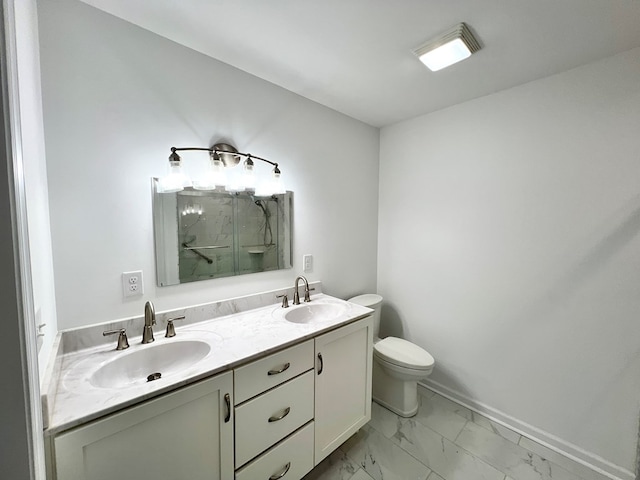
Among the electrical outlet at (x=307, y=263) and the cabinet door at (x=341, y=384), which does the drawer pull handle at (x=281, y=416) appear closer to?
the cabinet door at (x=341, y=384)

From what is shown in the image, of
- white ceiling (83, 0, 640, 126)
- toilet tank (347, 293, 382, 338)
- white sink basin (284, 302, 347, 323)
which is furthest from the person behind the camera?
toilet tank (347, 293, 382, 338)

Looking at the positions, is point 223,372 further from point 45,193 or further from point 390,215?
point 390,215

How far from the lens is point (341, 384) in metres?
1.43

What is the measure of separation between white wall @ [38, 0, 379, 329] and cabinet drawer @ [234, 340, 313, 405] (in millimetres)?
570

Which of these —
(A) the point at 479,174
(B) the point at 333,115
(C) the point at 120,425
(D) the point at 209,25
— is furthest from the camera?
(B) the point at 333,115

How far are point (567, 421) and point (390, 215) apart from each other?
180 cm

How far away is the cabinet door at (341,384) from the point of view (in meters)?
1.32

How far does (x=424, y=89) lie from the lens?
171 centimetres

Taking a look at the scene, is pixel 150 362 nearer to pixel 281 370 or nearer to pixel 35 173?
pixel 281 370

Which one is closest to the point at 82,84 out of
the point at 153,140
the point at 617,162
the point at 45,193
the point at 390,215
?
the point at 153,140

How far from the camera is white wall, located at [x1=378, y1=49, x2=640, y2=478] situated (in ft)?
4.40

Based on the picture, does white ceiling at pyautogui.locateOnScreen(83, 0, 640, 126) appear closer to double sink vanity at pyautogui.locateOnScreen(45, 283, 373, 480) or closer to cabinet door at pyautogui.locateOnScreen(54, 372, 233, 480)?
double sink vanity at pyautogui.locateOnScreen(45, 283, 373, 480)

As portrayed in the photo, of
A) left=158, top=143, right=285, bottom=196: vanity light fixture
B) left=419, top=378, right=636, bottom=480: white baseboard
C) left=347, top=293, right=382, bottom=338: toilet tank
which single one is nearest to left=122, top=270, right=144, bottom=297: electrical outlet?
left=158, top=143, right=285, bottom=196: vanity light fixture

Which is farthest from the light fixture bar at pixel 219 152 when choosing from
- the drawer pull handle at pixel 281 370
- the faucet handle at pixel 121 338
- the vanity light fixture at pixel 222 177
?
the drawer pull handle at pixel 281 370
